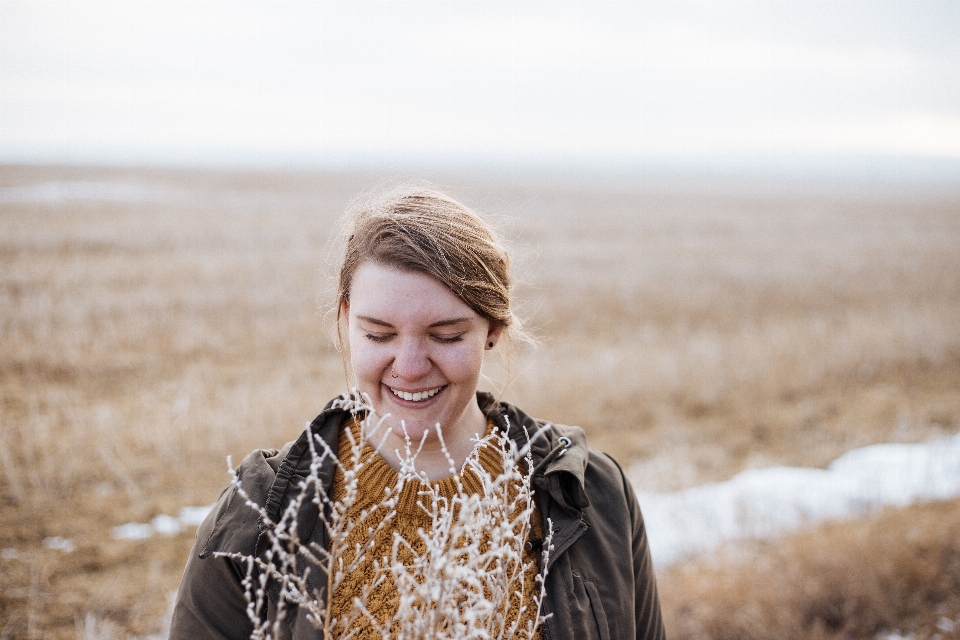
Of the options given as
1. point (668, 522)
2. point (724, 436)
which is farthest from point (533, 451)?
point (724, 436)

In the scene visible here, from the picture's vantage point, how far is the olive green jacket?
169 cm

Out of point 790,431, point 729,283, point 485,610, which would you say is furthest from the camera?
point 729,283

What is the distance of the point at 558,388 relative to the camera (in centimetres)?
835

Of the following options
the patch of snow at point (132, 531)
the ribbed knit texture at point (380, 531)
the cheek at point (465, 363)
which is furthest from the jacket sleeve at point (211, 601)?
the patch of snow at point (132, 531)

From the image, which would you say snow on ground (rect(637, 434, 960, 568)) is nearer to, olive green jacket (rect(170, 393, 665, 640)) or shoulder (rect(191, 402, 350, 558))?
olive green jacket (rect(170, 393, 665, 640))

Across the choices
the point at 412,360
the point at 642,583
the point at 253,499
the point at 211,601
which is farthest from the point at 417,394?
the point at 642,583

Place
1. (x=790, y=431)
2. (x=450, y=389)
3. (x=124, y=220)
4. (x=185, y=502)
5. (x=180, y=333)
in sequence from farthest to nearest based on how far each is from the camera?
(x=124, y=220)
(x=180, y=333)
(x=790, y=431)
(x=185, y=502)
(x=450, y=389)

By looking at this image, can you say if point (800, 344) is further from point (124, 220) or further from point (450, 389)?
point (124, 220)

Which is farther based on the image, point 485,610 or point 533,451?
point 533,451

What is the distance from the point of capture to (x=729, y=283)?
16672 millimetres

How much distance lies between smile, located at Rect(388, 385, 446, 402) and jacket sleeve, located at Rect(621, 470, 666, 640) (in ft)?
2.22

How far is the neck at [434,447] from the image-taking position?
1.98 meters

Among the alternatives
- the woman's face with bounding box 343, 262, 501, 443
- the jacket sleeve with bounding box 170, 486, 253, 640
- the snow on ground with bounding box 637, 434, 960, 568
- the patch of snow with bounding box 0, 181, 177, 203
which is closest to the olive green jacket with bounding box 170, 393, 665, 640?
the jacket sleeve with bounding box 170, 486, 253, 640

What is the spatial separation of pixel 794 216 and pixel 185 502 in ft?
131
